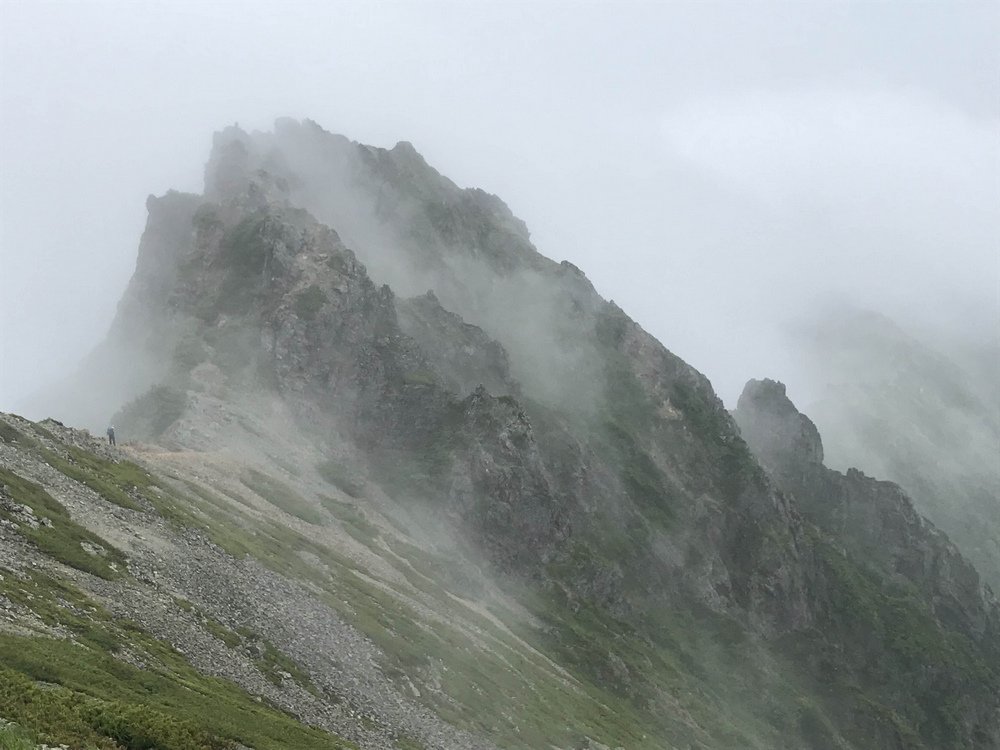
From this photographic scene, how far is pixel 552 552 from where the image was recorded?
194 m

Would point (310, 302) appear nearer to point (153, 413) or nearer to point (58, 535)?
point (153, 413)

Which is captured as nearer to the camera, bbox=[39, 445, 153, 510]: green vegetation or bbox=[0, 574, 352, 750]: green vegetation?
bbox=[0, 574, 352, 750]: green vegetation

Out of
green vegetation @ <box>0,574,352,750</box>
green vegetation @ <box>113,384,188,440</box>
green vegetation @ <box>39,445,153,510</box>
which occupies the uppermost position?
green vegetation @ <box>0,574,352,750</box>

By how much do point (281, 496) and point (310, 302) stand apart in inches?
2945

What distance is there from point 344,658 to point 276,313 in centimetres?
13103

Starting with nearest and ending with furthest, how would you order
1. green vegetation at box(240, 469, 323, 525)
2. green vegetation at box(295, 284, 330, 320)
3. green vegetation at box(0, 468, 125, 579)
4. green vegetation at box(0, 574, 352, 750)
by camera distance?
green vegetation at box(0, 574, 352, 750), green vegetation at box(0, 468, 125, 579), green vegetation at box(240, 469, 323, 525), green vegetation at box(295, 284, 330, 320)

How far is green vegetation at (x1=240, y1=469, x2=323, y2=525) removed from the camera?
12706 cm

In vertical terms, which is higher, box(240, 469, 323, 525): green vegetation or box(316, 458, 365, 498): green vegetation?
box(316, 458, 365, 498): green vegetation

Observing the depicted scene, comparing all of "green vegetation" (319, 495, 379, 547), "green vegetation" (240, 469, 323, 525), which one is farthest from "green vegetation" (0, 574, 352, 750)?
"green vegetation" (319, 495, 379, 547)

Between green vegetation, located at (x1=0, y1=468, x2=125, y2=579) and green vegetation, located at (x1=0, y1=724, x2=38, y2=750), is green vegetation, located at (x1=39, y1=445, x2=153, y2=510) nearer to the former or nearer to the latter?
green vegetation, located at (x1=0, y1=468, x2=125, y2=579)

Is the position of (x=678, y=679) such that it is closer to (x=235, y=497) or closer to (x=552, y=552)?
(x=552, y=552)

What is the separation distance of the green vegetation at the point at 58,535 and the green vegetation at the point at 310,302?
126966 millimetres

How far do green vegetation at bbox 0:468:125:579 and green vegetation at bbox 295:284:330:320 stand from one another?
126966mm

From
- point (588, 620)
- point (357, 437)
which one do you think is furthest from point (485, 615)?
point (357, 437)
